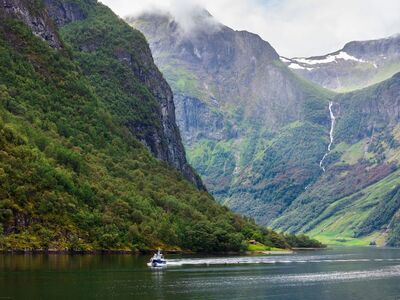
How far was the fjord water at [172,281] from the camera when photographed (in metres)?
122

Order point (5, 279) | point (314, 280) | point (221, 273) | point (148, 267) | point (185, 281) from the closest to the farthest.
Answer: point (5, 279) < point (185, 281) < point (314, 280) < point (221, 273) < point (148, 267)

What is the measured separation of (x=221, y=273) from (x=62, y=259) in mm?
45070

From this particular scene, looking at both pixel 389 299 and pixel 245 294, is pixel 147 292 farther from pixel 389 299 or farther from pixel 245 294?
pixel 389 299

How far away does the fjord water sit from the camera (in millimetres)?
122500

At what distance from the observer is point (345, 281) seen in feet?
530

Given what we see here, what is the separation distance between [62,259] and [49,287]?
225ft

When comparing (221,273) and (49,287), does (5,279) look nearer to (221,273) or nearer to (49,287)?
(49,287)

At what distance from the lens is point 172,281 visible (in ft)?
501

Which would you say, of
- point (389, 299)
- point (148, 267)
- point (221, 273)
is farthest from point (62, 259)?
point (389, 299)

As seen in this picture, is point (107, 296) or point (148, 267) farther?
point (148, 267)

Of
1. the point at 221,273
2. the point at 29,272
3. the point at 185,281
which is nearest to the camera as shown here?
the point at 29,272

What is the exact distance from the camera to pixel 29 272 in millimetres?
143250

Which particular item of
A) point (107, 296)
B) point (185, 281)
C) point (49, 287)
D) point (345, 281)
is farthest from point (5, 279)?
point (345, 281)

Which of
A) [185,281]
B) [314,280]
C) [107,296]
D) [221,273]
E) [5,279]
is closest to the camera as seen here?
[107,296]
